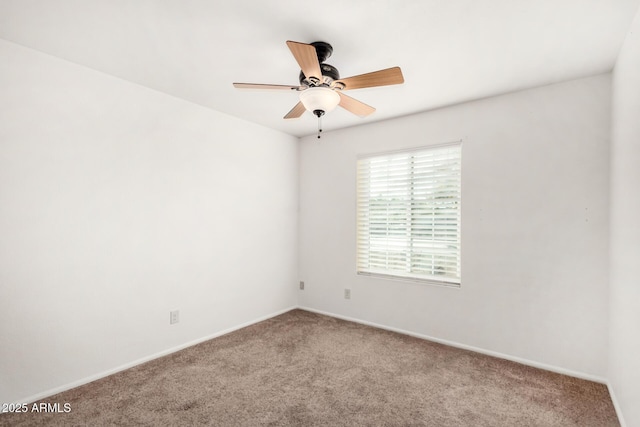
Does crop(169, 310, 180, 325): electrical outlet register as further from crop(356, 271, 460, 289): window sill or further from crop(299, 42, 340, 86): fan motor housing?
crop(299, 42, 340, 86): fan motor housing

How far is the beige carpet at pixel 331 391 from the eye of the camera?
199cm

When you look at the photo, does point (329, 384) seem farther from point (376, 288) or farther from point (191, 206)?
point (191, 206)

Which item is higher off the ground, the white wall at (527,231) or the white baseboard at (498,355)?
the white wall at (527,231)

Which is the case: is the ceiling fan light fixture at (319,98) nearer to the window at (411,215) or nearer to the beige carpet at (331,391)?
the window at (411,215)

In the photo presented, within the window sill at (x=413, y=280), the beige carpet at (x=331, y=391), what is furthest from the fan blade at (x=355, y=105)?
the beige carpet at (x=331, y=391)

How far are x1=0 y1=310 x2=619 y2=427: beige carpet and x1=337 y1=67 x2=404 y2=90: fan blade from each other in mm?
2154

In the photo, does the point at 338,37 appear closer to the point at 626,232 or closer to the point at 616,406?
the point at 626,232

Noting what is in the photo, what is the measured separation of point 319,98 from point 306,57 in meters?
0.37

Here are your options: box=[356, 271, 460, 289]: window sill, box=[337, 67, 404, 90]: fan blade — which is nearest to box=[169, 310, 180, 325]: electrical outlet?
box=[356, 271, 460, 289]: window sill

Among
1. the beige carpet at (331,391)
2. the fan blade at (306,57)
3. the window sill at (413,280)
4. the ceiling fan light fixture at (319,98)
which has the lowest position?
the beige carpet at (331,391)

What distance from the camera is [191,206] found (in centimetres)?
315

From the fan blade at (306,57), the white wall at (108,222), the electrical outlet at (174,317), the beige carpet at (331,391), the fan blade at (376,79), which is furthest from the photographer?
the electrical outlet at (174,317)

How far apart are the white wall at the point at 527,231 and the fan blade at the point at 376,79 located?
150 centimetres

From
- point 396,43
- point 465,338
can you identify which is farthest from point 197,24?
point 465,338
